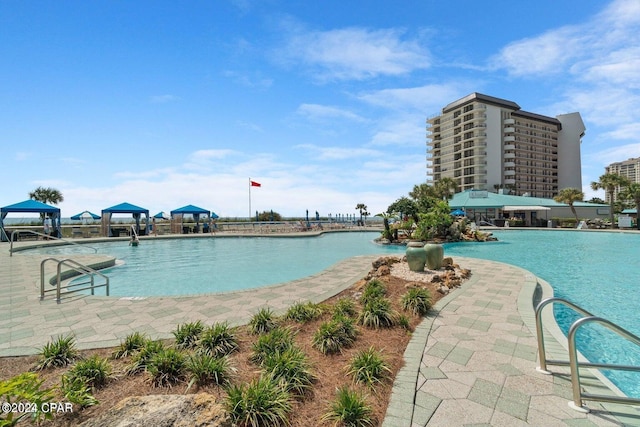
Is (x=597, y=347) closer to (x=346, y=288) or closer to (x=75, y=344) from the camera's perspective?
(x=346, y=288)

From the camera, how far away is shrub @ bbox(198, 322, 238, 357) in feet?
12.0

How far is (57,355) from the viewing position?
3.52m

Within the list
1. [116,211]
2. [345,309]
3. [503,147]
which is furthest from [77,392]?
[503,147]

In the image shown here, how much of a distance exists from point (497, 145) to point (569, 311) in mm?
71658

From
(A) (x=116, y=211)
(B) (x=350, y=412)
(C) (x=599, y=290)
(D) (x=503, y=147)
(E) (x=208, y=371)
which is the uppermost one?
(D) (x=503, y=147)

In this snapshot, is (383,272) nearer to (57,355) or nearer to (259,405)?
(259,405)

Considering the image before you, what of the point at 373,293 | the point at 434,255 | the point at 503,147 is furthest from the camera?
the point at 503,147

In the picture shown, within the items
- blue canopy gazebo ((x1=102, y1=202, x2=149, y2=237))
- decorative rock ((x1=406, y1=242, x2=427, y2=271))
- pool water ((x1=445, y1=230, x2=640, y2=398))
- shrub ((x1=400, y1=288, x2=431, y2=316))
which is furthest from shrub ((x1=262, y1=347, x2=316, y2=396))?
blue canopy gazebo ((x1=102, y1=202, x2=149, y2=237))

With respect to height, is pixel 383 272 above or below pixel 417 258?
below

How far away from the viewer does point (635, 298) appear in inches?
294

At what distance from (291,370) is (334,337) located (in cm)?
98

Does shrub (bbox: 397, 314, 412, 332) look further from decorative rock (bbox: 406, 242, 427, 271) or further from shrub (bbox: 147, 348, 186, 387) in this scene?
decorative rock (bbox: 406, 242, 427, 271)

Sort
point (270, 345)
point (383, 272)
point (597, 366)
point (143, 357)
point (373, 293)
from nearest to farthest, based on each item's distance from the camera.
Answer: point (597, 366) → point (143, 357) → point (270, 345) → point (373, 293) → point (383, 272)

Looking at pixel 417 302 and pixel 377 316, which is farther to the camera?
pixel 417 302
